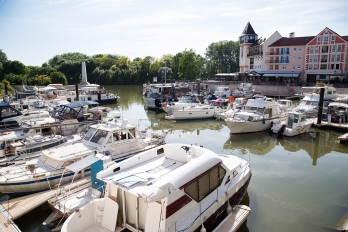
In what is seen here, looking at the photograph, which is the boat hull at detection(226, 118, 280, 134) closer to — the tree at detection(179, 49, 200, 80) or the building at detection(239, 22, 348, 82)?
the building at detection(239, 22, 348, 82)

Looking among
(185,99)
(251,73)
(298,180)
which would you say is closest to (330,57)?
(251,73)

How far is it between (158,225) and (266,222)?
5100mm

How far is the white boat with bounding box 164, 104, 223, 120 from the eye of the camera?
2888 cm

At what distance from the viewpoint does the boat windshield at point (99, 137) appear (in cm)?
1324

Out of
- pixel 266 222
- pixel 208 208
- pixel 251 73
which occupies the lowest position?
pixel 266 222

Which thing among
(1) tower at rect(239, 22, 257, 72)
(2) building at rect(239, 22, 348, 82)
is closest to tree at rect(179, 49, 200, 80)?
(1) tower at rect(239, 22, 257, 72)

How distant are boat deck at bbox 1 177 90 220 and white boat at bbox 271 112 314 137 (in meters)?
16.8

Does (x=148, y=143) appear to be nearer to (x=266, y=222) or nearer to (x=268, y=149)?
(x=266, y=222)

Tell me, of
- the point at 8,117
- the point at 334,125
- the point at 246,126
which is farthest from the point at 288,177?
the point at 8,117

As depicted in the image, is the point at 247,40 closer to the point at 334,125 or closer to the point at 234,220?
the point at 334,125

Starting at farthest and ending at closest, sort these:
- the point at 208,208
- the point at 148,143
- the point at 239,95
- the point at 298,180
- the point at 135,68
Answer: the point at 135,68 < the point at 239,95 < the point at 148,143 < the point at 298,180 < the point at 208,208

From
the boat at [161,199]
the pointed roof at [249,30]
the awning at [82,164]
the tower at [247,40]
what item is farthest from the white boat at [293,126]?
the pointed roof at [249,30]

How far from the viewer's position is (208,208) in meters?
8.18

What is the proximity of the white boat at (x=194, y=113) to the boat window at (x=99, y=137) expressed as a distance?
15.7 m
